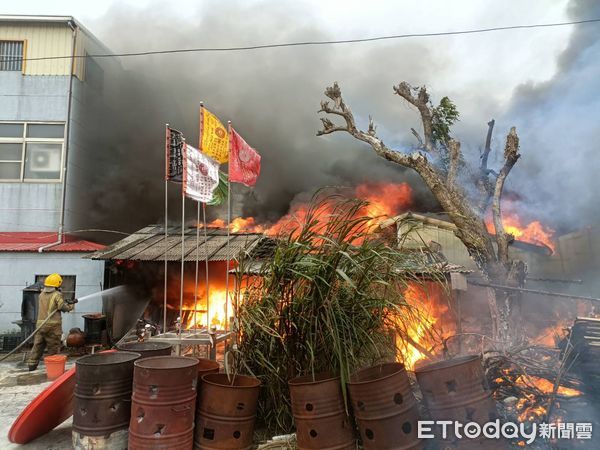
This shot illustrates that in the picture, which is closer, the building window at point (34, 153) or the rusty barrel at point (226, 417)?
the rusty barrel at point (226, 417)

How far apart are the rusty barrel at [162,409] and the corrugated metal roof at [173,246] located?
528 centimetres

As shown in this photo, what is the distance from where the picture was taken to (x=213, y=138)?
296 inches

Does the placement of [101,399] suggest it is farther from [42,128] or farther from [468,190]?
[42,128]

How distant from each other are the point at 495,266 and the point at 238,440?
311 inches

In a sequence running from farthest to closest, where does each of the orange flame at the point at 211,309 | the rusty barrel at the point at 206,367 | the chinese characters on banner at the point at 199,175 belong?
the orange flame at the point at 211,309 → the chinese characters on banner at the point at 199,175 → the rusty barrel at the point at 206,367

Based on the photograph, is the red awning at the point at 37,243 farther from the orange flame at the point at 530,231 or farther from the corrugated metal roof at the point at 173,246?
the orange flame at the point at 530,231

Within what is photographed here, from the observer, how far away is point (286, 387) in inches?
181

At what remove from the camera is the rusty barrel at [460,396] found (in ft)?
11.6

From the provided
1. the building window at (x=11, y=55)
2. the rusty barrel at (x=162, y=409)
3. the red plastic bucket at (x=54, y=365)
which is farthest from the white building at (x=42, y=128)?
the rusty barrel at (x=162, y=409)

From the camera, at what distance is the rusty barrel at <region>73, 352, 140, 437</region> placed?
4.28m

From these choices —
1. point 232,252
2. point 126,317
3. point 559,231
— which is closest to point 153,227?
point 126,317

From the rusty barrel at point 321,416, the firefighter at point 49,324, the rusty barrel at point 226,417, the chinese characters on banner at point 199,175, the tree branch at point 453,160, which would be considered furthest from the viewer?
the tree branch at point 453,160

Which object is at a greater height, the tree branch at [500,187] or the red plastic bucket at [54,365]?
the tree branch at [500,187]

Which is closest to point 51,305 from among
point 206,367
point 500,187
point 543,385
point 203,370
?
point 206,367
